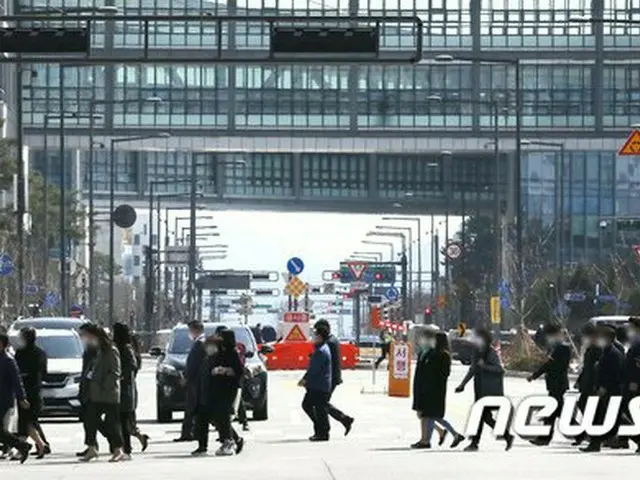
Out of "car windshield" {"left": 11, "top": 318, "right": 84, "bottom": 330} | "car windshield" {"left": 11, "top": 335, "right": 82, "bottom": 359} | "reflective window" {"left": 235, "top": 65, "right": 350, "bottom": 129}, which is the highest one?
"reflective window" {"left": 235, "top": 65, "right": 350, "bottom": 129}

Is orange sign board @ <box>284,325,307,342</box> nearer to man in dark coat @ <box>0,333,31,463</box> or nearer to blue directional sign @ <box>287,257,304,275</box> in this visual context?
blue directional sign @ <box>287,257,304,275</box>

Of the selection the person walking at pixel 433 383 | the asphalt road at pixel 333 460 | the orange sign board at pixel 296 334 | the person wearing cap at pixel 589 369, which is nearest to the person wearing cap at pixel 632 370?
the asphalt road at pixel 333 460

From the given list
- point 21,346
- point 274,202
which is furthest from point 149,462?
point 274,202

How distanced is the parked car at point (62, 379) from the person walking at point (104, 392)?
11.4 m

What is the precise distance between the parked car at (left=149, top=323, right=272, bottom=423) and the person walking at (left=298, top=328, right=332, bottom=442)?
257 inches

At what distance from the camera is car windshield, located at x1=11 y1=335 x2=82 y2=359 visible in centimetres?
4875

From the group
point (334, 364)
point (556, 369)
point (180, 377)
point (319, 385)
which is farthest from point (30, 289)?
point (556, 369)

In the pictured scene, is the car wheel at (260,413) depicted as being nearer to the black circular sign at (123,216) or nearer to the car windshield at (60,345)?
the car windshield at (60,345)

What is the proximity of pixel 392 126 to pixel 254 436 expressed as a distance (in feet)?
273

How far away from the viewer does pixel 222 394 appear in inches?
1420

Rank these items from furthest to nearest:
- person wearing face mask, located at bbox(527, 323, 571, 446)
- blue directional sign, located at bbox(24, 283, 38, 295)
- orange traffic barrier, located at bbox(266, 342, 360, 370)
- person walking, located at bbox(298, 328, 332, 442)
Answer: orange traffic barrier, located at bbox(266, 342, 360, 370) < blue directional sign, located at bbox(24, 283, 38, 295) < person walking, located at bbox(298, 328, 332, 442) < person wearing face mask, located at bbox(527, 323, 571, 446)

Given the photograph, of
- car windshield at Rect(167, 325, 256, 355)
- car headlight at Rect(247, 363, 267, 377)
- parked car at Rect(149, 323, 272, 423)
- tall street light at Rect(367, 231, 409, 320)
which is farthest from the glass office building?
car headlight at Rect(247, 363, 267, 377)

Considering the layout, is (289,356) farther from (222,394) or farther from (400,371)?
(222,394)

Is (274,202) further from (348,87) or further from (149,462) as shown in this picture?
(149,462)
